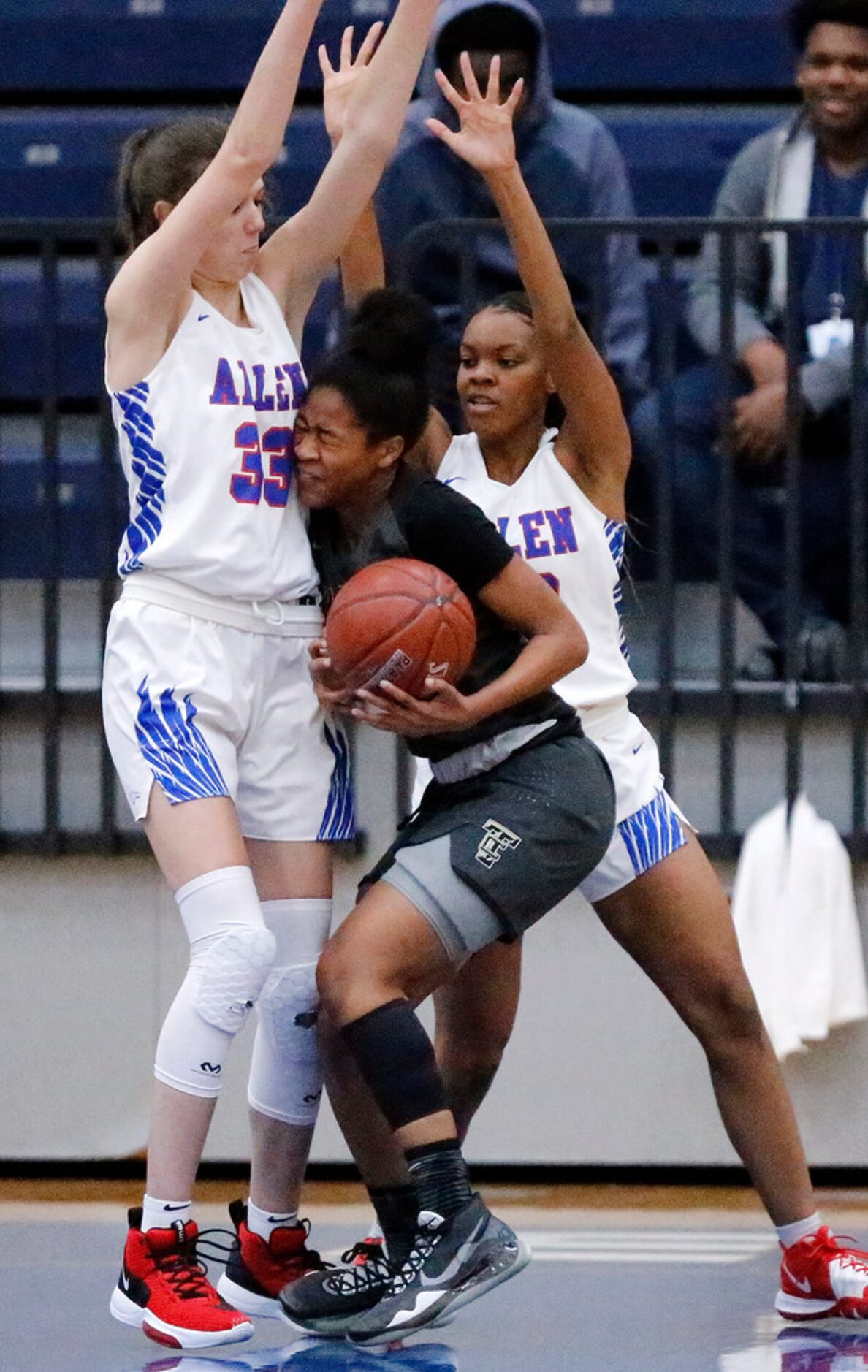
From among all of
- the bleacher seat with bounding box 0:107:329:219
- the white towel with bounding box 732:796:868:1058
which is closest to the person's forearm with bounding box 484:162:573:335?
the white towel with bounding box 732:796:868:1058

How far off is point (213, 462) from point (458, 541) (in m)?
0.42

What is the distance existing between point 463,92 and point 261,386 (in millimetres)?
2370

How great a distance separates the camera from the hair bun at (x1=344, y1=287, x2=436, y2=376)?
358cm

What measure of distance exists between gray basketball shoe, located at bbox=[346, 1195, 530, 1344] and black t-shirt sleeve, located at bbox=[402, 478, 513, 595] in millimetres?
1002

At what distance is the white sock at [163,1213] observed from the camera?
339 cm

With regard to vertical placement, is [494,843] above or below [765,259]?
below

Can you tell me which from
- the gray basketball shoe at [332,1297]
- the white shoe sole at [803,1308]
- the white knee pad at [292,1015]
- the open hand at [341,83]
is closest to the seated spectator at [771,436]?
the open hand at [341,83]

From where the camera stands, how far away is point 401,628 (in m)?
3.33

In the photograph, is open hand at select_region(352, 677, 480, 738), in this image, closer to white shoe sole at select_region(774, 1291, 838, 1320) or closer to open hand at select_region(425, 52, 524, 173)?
open hand at select_region(425, 52, 524, 173)

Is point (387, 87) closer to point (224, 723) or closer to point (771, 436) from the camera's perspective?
point (224, 723)

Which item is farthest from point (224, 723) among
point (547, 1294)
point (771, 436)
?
point (771, 436)

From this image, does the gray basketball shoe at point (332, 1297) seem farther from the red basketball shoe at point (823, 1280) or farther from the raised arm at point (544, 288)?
the raised arm at point (544, 288)

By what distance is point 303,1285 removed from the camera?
347cm

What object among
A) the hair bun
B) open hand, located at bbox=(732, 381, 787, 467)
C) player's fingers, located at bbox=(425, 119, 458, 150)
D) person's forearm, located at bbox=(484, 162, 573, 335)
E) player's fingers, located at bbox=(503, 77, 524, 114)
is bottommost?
open hand, located at bbox=(732, 381, 787, 467)
